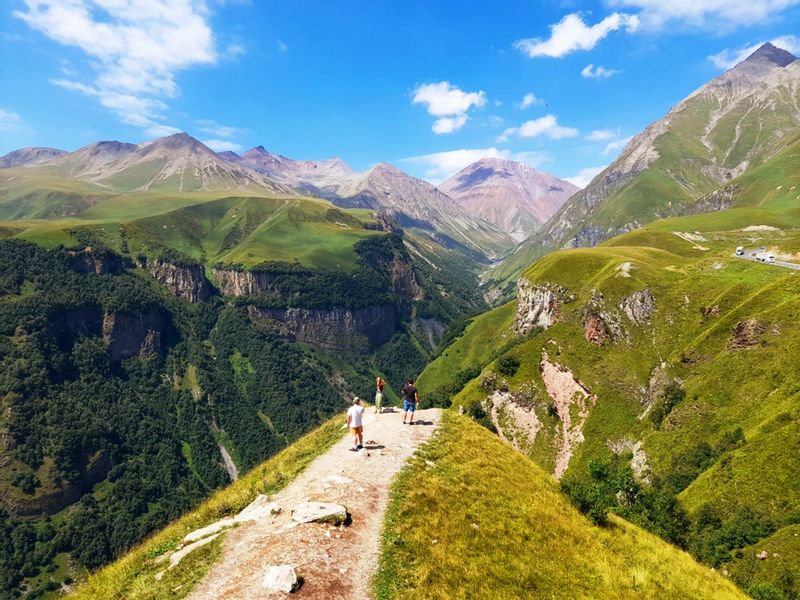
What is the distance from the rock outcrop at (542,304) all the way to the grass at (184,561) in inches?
5670

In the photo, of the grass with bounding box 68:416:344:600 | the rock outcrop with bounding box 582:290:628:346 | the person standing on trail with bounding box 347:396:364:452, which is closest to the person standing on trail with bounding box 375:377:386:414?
the person standing on trail with bounding box 347:396:364:452

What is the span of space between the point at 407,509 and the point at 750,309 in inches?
4416

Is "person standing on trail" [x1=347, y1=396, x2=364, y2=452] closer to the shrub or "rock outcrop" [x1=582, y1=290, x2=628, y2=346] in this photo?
"rock outcrop" [x1=582, y1=290, x2=628, y2=346]

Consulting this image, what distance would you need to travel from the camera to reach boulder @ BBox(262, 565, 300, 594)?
1833 cm

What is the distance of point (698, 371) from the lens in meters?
105

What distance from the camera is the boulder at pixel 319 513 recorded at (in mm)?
23625

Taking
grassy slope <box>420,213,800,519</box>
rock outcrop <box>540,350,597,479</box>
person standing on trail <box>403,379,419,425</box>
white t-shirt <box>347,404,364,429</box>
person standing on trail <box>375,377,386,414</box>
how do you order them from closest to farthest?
white t-shirt <box>347,404,364,429</box>, person standing on trail <box>403,379,419,425</box>, person standing on trail <box>375,377,386,414</box>, grassy slope <box>420,213,800,519</box>, rock outcrop <box>540,350,597,479</box>

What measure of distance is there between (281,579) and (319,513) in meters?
5.44

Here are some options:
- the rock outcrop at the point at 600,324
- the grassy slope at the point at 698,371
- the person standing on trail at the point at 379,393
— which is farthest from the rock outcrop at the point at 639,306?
the person standing on trail at the point at 379,393

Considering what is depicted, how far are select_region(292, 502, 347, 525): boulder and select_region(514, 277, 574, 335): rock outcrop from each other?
489 ft

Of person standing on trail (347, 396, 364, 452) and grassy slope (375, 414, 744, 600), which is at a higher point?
person standing on trail (347, 396, 364, 452)

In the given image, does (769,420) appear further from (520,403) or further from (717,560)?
(520,403)

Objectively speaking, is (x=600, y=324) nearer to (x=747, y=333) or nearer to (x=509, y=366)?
(x=509, y=366)

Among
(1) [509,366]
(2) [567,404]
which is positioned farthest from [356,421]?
(1) [509,366]
